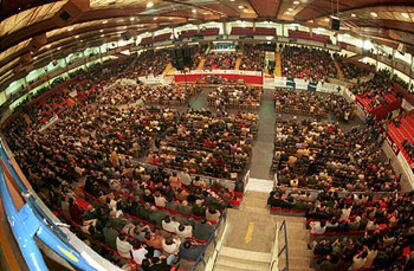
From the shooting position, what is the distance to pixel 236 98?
25531 mm

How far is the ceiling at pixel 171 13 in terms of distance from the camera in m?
11.4

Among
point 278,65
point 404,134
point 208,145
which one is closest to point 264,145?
point 208,145

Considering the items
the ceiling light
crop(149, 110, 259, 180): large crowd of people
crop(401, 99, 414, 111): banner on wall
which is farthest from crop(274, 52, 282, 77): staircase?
the ceiling light

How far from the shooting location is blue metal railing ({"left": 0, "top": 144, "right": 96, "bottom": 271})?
8.76 ft

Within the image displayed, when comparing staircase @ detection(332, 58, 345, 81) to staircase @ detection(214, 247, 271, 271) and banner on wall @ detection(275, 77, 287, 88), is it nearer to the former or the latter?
banner on wall @ detection(275, 77, 287, 88)

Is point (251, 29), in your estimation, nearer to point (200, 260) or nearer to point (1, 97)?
point (1, 97)

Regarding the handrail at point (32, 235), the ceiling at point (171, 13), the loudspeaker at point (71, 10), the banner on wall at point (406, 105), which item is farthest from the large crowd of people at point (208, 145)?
the handrail at point (32, 235)

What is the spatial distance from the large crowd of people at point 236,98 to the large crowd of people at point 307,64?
5.49 meters

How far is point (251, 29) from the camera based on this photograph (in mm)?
36625

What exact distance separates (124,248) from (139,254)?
548mm

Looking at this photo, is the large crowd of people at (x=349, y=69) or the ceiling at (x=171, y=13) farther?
the large crowd of people at (x=349, y=69)

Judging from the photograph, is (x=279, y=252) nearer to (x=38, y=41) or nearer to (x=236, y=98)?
(x=38, y=41)

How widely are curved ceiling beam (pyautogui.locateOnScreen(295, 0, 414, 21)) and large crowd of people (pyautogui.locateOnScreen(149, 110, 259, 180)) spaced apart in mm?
7187

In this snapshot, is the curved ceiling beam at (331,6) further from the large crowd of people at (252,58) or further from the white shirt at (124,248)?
the white shirt at (124,248)
